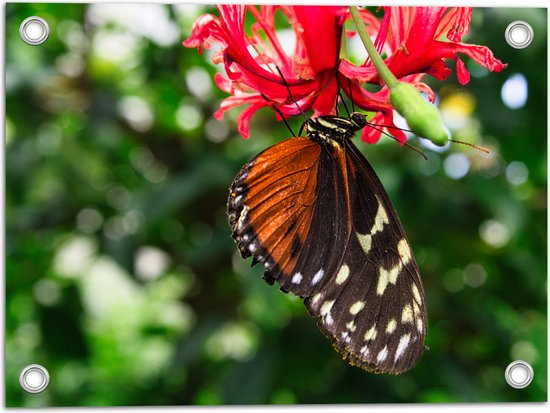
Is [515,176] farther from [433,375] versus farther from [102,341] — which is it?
[102,341]

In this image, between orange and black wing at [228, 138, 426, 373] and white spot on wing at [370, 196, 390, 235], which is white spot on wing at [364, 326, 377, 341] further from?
white spot on wing at [370, 196, 390, 235]

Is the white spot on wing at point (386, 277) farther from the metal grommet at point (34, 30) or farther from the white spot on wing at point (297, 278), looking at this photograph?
the metal grommet at point (34, 30)

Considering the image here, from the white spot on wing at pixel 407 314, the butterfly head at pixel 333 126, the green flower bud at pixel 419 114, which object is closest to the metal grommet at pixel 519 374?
the white spot on wing at pixel 407 314

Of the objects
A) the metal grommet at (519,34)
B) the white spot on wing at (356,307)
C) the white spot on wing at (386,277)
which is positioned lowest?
the white spot on wing at (356,307)

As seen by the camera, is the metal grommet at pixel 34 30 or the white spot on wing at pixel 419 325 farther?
the metal grommet at pixel 34 30

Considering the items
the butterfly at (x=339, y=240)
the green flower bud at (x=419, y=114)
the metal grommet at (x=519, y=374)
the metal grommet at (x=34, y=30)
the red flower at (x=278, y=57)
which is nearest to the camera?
the green flower bud at (x=419, y=114)

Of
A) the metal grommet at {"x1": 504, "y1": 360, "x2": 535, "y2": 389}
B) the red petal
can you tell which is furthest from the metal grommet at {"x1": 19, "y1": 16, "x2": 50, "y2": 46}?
the metal grommet at {"x1": 504, "y1": 360, "x2": 535, "y2": 389}

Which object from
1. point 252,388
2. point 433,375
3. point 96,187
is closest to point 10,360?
point 96,187

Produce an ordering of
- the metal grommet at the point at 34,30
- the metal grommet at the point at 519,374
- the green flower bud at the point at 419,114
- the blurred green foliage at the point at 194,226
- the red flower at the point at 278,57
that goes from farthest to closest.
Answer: the blurred green foliage at the point at 194,226 < the metal grommet at the point at 519,374 < the metal grommet at the point at 34,30 < the red flower at the point at 278,57 < the green flower bud at the point at 419,114
